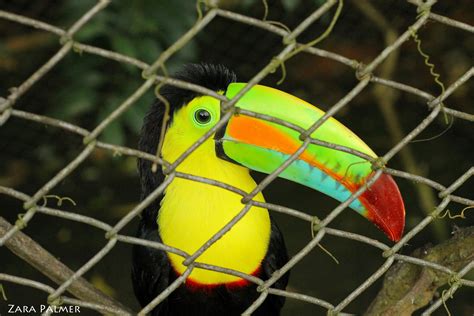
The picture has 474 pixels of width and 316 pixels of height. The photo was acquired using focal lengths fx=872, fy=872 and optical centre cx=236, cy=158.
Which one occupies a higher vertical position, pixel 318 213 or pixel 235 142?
pixel 318 213

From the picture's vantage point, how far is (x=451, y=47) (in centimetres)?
521

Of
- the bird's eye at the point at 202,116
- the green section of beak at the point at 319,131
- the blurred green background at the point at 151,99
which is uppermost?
the blurred green background at the point at 151,99

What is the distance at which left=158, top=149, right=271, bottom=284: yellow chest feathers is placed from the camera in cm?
233

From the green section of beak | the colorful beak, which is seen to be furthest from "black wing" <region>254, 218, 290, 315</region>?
the green section of beak

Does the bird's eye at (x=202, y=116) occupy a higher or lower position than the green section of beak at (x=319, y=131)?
higher

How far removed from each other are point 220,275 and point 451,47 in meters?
3.20

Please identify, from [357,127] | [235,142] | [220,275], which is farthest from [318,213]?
[235,142]

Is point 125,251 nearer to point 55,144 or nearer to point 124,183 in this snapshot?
point 124,183

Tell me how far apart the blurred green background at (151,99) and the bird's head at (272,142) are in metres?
0.88

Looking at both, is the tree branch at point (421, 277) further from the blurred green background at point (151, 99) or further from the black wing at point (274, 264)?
the blurred green background at point (151, 99)

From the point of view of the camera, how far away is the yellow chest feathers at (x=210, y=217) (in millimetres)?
2326

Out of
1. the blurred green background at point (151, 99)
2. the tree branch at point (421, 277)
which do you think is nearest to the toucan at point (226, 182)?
the tree branch at point (421, 277)

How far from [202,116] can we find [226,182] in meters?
0.20

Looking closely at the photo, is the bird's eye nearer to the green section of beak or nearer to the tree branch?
the green section of beak
